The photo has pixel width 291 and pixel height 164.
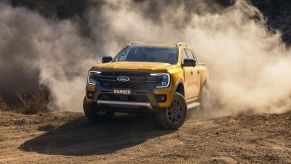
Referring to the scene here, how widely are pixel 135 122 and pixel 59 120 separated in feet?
5.66

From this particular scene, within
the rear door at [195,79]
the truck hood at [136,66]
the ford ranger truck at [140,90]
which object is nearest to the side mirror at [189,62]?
the ford ranger truck at [140,90]

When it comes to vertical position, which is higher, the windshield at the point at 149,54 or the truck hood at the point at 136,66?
the windshield at the point at 149,54

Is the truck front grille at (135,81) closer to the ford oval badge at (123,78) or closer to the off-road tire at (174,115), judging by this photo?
the ford oval badge at (123,78)

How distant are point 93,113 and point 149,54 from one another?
1938mm

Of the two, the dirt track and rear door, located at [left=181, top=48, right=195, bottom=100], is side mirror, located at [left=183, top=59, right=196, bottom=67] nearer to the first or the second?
rear door, located at [left=181, top=48, right=195, bottom=100]

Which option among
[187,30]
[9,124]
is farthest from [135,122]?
[187,30]

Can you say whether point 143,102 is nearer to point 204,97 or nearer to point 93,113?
point 93,113

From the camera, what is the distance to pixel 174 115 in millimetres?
9734

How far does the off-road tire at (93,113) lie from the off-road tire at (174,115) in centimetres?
129

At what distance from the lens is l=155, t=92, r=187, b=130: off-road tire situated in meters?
9.46

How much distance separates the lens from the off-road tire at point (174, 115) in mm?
9461

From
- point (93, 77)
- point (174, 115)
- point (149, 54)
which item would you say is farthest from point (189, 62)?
point (93, 77)

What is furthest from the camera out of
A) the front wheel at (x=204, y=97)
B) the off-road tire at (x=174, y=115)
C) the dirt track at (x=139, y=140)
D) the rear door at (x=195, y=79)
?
the front wheel at (x=204, y=97)

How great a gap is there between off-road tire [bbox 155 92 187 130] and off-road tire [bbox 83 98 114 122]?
129 cm
